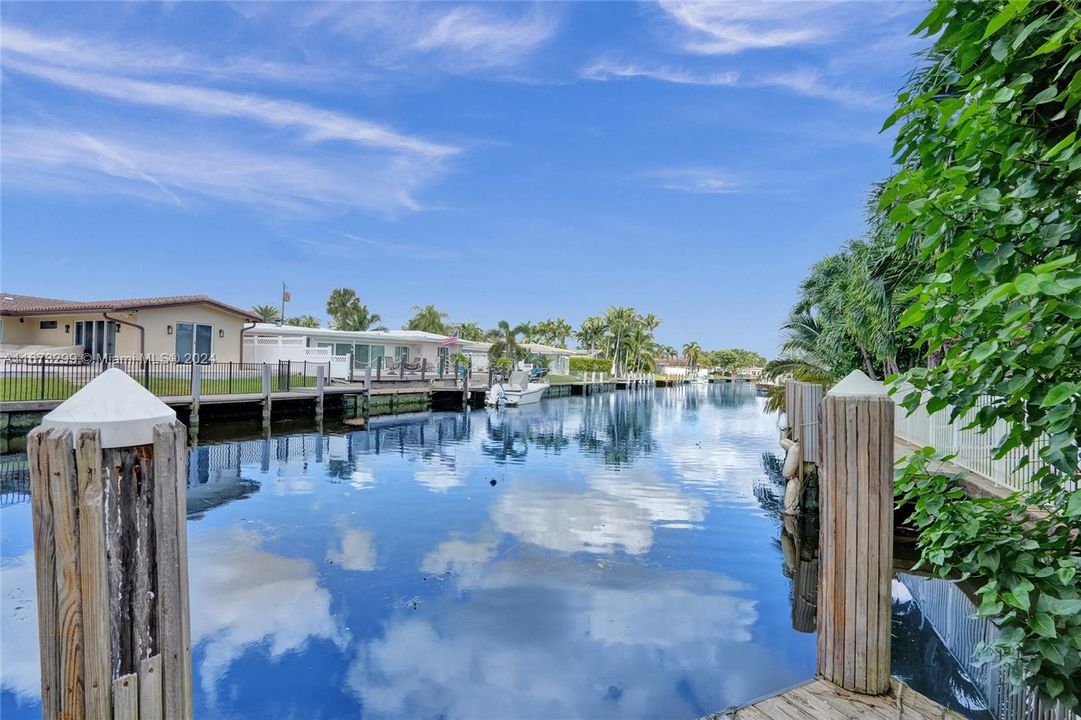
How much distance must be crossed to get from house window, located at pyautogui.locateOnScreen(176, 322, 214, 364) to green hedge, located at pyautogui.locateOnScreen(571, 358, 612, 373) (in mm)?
46356

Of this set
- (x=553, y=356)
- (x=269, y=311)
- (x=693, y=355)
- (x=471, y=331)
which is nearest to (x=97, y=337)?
(x=553, y=356)

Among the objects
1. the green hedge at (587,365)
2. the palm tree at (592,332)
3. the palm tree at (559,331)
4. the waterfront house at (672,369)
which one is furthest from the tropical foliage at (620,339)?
the waterfront house at (672,369)

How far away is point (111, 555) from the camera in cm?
231

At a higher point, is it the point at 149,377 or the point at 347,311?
the point at 347,311

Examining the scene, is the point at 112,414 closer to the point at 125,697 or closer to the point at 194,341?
the point at 125,697

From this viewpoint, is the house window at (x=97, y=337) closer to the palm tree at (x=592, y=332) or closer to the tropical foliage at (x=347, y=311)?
the tropical foliage at (x=347, y=311)

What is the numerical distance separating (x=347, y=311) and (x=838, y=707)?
70233 mm

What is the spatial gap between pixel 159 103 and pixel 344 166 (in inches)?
835

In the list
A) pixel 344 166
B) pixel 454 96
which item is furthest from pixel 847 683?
pixel 344 166

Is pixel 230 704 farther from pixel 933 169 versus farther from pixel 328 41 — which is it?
pixel 328 41

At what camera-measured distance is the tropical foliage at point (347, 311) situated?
221 feet

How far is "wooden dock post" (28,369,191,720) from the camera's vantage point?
2.20 meters

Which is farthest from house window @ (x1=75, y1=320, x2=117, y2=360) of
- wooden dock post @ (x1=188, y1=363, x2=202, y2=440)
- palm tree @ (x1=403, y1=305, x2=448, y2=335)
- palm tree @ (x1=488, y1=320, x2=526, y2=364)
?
palm tree @ (x1=403, y1=305, x2=448, y2=335)

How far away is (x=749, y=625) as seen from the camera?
22.0 ft
